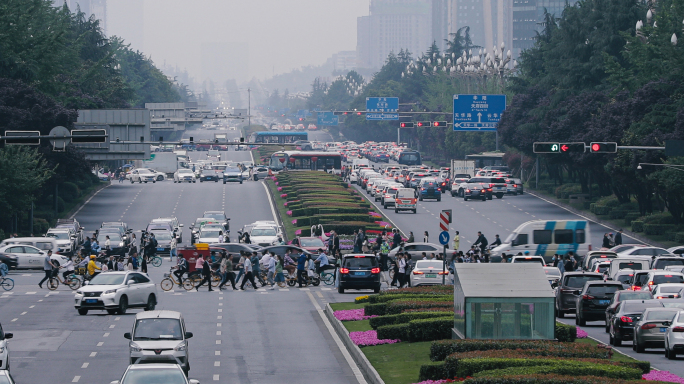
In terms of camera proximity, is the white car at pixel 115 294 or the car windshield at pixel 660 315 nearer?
the car windshield at pixel 660 315

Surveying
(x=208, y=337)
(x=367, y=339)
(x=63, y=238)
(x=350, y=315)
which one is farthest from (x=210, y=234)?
(x=367, y=339)

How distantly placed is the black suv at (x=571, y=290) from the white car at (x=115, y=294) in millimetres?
13591

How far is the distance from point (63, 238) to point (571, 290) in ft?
109

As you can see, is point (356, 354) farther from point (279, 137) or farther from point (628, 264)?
point (279, 137)

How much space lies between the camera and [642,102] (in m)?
68.3

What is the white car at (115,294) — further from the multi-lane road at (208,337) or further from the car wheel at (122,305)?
the multi-lane road at (208,337)

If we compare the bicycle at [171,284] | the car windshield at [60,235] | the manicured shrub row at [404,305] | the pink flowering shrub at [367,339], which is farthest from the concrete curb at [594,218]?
the pink flowering shrub at [367,339]

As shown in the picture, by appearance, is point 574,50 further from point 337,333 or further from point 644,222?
point 337,333

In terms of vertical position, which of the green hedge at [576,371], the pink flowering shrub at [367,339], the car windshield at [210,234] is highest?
the green hedge at [576,371]

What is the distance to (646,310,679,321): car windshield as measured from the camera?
2556cm

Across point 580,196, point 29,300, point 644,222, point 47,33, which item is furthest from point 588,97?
point 29,300

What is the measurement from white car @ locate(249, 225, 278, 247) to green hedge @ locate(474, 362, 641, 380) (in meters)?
40.7

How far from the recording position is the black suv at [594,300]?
104 ft

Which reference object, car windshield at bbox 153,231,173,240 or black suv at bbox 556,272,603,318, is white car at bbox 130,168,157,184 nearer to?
car windshield at bbox 153,231,173,240
